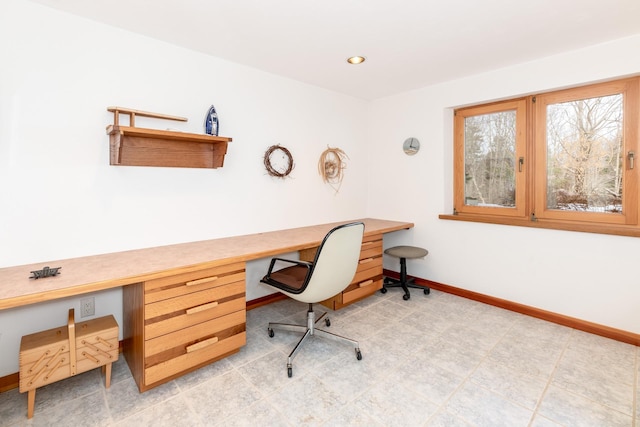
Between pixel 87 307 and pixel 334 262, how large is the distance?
1.71 metres

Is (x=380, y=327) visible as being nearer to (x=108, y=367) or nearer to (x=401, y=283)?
(x=401, y=283)

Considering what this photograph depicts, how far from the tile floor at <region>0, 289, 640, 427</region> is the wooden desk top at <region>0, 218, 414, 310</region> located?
0.72m

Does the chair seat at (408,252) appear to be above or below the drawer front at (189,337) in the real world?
above

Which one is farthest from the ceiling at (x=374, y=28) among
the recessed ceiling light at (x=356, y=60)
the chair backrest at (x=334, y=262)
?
the chair backrest at (x=334, y=262)

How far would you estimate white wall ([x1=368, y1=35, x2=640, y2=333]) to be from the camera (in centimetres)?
243

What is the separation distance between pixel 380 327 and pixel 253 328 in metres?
1.07

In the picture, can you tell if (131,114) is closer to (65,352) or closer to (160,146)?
(160,146)

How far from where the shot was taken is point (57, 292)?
4.79 ft

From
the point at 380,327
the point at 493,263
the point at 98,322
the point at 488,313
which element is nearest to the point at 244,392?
the point at 98,322

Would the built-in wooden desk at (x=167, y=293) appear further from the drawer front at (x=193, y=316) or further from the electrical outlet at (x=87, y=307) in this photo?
the electrical outlet at (x=87, y=307)

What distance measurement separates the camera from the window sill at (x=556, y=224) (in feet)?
7.82

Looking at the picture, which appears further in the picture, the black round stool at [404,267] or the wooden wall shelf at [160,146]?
the black round stool at [404,267]

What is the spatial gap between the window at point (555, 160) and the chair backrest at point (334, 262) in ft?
5.49

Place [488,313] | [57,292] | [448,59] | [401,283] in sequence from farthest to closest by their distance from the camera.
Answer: [401,283]
[488,313]
[448,59]
[57,292]
